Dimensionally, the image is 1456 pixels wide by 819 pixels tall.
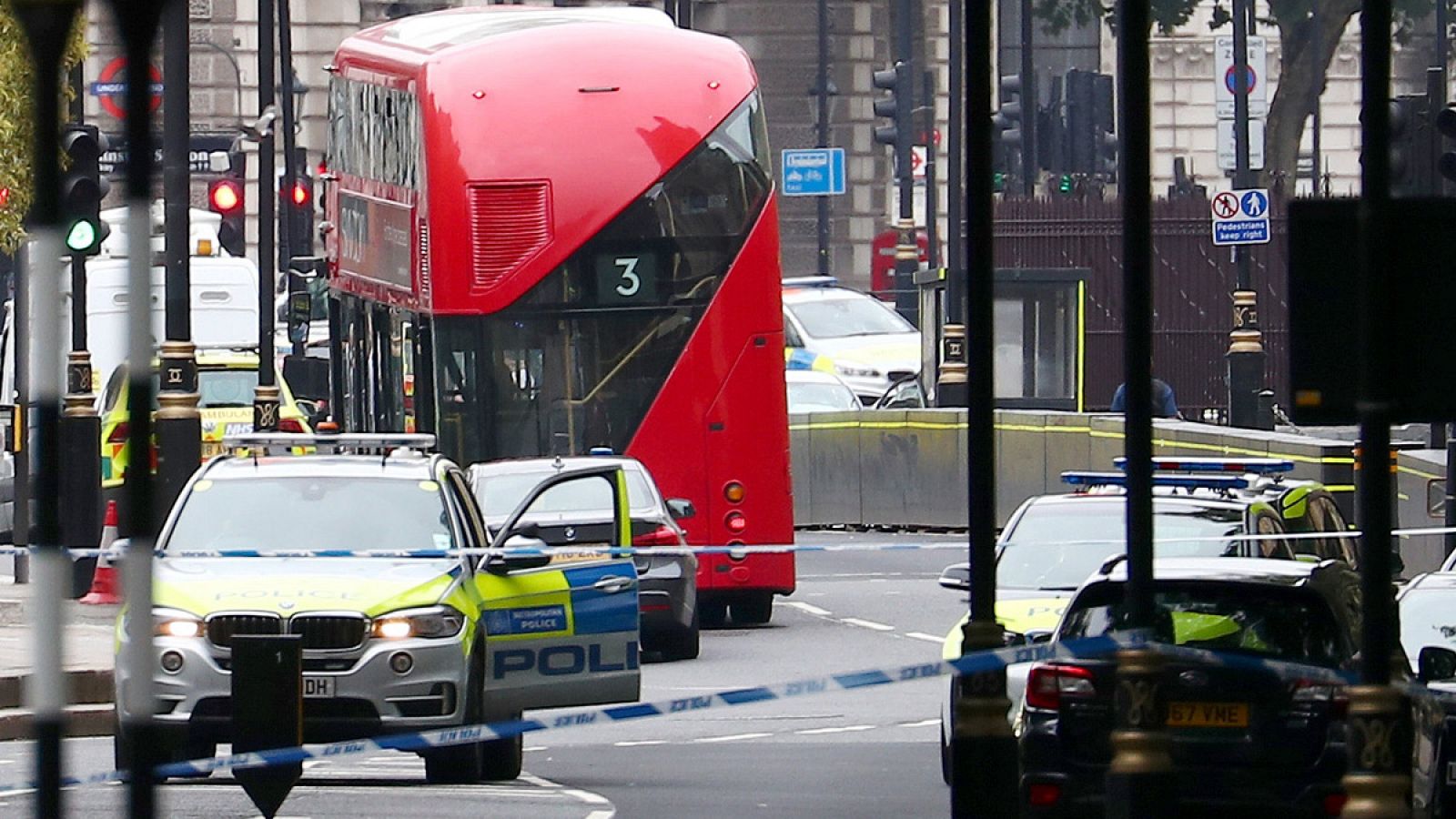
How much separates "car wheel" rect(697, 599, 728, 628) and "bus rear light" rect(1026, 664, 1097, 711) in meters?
11.8

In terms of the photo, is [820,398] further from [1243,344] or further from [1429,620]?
[1429,620]

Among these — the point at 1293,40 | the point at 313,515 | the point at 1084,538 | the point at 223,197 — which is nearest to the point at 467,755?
the point at 313,515

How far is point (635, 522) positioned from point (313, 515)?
5.66 m

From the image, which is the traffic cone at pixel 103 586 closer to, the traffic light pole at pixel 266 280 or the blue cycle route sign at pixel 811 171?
the traffic light pole at pixel 266 280

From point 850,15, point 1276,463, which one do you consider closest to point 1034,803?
point 1276,463

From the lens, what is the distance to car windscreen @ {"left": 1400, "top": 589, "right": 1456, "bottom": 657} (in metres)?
13.8

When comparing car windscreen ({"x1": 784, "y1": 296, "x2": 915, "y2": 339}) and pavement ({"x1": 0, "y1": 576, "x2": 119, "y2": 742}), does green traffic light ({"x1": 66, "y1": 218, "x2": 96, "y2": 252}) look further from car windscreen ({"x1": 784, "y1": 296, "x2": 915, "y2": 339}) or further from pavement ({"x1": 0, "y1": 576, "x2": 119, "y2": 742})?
car windscreen ({"x1": 784, "y1": 296, "x2": 915, "y2": 339})

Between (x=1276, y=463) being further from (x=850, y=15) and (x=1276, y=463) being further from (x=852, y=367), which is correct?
(x=850, y=15)

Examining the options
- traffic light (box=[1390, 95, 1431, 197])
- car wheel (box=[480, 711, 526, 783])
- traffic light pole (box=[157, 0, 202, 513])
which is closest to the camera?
car wheel (box=[480, 711, 526, 783])

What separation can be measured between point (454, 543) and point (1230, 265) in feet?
82.7

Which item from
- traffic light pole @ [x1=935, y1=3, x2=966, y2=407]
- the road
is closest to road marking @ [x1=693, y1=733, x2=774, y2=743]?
the road

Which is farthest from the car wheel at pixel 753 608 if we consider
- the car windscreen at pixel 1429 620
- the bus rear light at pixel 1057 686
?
the bus rear light at pixel 1057 686

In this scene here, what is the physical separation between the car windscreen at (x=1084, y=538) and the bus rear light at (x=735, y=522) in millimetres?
5464

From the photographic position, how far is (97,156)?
2217cm
